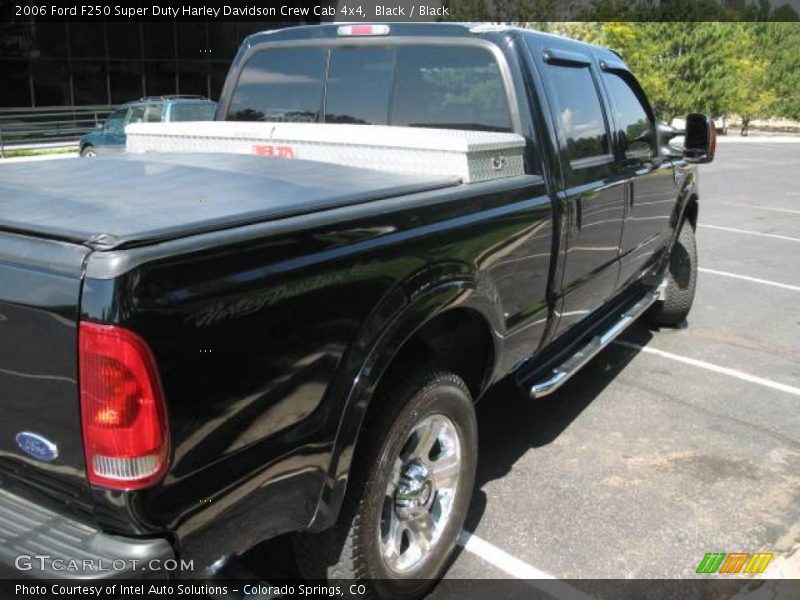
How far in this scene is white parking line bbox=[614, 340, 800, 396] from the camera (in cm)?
492

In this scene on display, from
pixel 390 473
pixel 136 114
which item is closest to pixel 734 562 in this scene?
pixel 390 473

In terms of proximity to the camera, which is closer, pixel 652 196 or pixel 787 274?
pixel 652 196

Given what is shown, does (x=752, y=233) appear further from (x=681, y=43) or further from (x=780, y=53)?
(x=780, y=53)

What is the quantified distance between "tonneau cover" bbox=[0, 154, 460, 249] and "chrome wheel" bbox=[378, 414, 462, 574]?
874mm

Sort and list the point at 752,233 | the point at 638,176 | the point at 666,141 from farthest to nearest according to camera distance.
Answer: the point at 752,233 < the point at 666,141 < the point at 638,176

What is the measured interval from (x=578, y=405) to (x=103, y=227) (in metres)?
3.39

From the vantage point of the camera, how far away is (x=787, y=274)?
323 inches

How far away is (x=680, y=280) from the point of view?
5.94m

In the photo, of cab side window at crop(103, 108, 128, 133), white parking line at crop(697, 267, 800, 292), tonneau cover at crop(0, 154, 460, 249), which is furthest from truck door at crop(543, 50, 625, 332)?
cab side window at crop(103, 108, 128, 133)

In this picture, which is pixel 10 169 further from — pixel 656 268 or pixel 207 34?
pixel 207 34

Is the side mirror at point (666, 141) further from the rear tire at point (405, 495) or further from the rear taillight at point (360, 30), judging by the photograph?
the rear tire at point (405, 495)

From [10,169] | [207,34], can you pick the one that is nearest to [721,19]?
[207,34]

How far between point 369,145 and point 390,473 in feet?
4.67

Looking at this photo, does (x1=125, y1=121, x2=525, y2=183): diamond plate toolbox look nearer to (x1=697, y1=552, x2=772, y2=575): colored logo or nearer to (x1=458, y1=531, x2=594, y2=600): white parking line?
(x1=458, y1=531, x2=594, y2=600): white parking line
